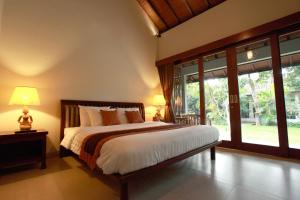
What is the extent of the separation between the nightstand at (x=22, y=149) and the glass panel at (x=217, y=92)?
3716 mm

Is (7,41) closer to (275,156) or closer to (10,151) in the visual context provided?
(10,151)

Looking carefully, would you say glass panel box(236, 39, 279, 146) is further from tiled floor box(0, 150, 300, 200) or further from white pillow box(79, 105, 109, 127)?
white pillow box(79, 105, 109, 127)

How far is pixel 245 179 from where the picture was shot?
2.19 meters

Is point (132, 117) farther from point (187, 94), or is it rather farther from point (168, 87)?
point (187, 94)

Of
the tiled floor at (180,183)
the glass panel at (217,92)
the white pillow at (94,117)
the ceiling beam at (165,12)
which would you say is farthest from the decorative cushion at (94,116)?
the ceiling beam at (165,12)

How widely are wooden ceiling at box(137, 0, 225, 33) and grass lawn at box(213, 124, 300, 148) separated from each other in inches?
122

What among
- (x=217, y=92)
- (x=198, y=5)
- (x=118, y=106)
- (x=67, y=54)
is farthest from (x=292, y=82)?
(x=67, y=54)

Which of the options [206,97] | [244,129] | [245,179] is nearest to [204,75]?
[206,97]

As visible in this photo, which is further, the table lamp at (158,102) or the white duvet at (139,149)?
the table lamp at (158,102)

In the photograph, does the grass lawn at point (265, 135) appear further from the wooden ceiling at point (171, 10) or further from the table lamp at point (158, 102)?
the wooden ceiling at point (171, 10)

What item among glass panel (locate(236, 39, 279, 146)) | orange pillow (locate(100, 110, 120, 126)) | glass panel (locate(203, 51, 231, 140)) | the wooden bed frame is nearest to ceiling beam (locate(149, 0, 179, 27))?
glass panel (locate(203, 51, 231, 140))

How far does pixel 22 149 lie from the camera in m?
2.84

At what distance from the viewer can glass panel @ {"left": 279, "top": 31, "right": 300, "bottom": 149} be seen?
9.91ft

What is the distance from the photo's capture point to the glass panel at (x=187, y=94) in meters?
4.64
